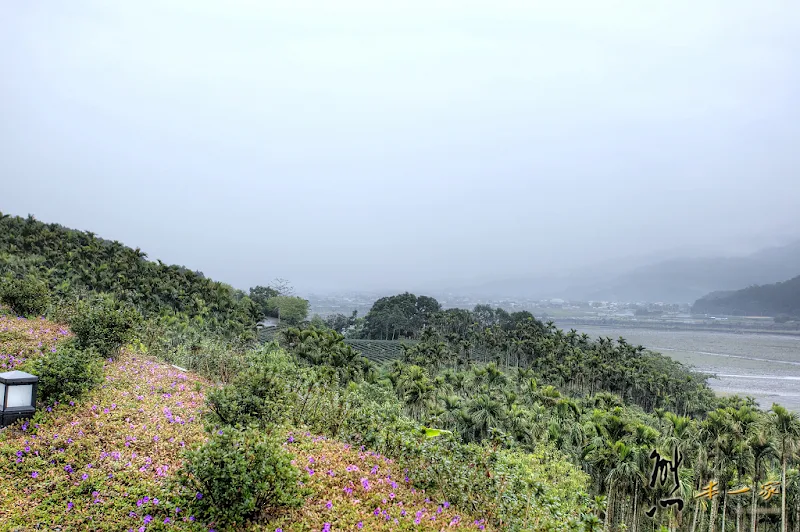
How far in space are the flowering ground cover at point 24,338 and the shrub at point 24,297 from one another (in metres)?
0.53

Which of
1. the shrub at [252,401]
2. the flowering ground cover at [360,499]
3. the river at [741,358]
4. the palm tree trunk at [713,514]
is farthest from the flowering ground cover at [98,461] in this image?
the river at [741,358]

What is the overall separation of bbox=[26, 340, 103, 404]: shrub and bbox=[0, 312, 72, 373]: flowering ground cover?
1.44 m

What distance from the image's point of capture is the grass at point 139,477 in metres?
4.51

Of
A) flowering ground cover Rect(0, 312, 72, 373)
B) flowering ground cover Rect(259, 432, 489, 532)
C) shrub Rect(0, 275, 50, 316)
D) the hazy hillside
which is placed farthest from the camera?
the hazy hillside

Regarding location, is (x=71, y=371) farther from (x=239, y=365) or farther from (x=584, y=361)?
(x=584, y=361)

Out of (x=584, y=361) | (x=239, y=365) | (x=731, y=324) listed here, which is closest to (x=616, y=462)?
(x=239, y=365)

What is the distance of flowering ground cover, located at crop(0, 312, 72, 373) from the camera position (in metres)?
8.01

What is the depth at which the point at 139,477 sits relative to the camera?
16.6ft

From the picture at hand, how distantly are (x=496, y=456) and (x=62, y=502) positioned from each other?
180 inches

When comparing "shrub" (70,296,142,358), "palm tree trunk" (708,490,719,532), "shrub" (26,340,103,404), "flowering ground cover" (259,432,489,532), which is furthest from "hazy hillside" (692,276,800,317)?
"shrub" (26,340,103,404)

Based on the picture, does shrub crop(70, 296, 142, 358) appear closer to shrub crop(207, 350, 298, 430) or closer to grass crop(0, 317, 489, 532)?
grass crop(0, 317, 489, 532)

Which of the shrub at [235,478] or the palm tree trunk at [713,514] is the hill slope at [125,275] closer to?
the shrub at [235,478]

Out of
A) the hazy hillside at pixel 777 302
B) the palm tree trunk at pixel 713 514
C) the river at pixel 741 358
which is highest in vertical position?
the hazy hillside at pixel 777 302

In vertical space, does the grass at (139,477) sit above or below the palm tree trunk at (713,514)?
above
